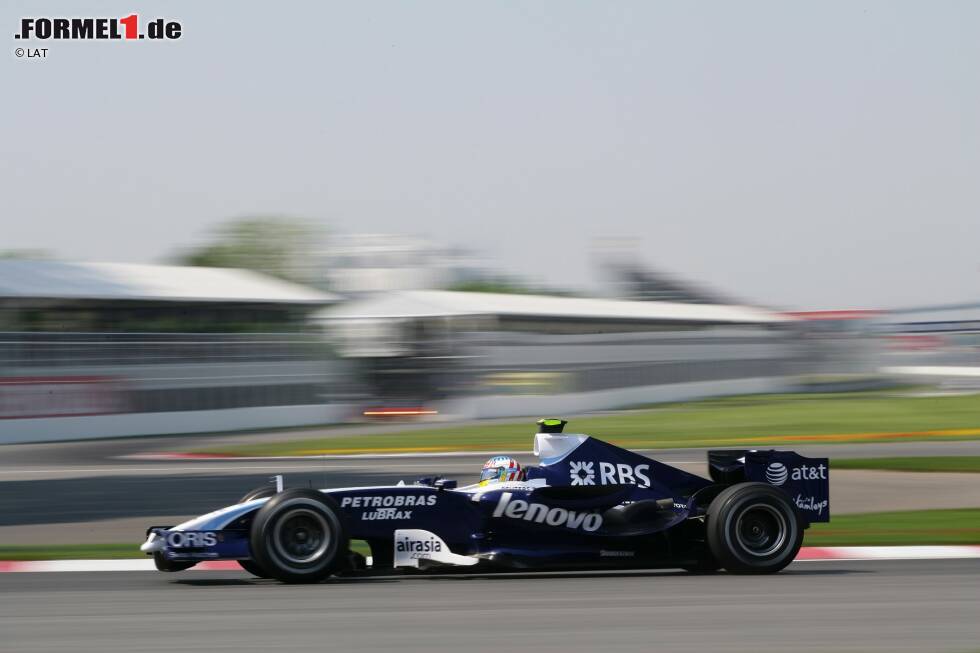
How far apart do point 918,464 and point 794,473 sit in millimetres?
10211

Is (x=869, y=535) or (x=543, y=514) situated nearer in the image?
(x=543, y=514)

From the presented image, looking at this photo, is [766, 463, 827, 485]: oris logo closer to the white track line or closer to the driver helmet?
the white track line

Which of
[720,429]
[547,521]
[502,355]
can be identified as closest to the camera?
[547,521]

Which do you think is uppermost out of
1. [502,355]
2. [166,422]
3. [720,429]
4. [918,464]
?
[502,355]

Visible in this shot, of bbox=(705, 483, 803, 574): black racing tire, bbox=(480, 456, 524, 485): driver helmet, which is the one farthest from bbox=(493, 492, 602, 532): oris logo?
bbox=(705, 483, 803, 574): black racing tire

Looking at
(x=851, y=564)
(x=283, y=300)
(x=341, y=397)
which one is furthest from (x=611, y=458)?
(x=283, y=300)

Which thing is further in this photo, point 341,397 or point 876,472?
point 341,397

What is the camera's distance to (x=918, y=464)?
683 inches

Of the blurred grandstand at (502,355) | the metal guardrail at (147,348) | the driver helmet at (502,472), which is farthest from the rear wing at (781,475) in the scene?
the blurred grandstand at (502,355)

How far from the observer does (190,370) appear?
89.3ft

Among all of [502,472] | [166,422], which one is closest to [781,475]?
[502,472]

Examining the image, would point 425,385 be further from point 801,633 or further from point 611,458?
point 801,633

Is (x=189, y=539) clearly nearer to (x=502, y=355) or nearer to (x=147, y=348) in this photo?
(x=147, y=348)

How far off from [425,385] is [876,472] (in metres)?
17.2
